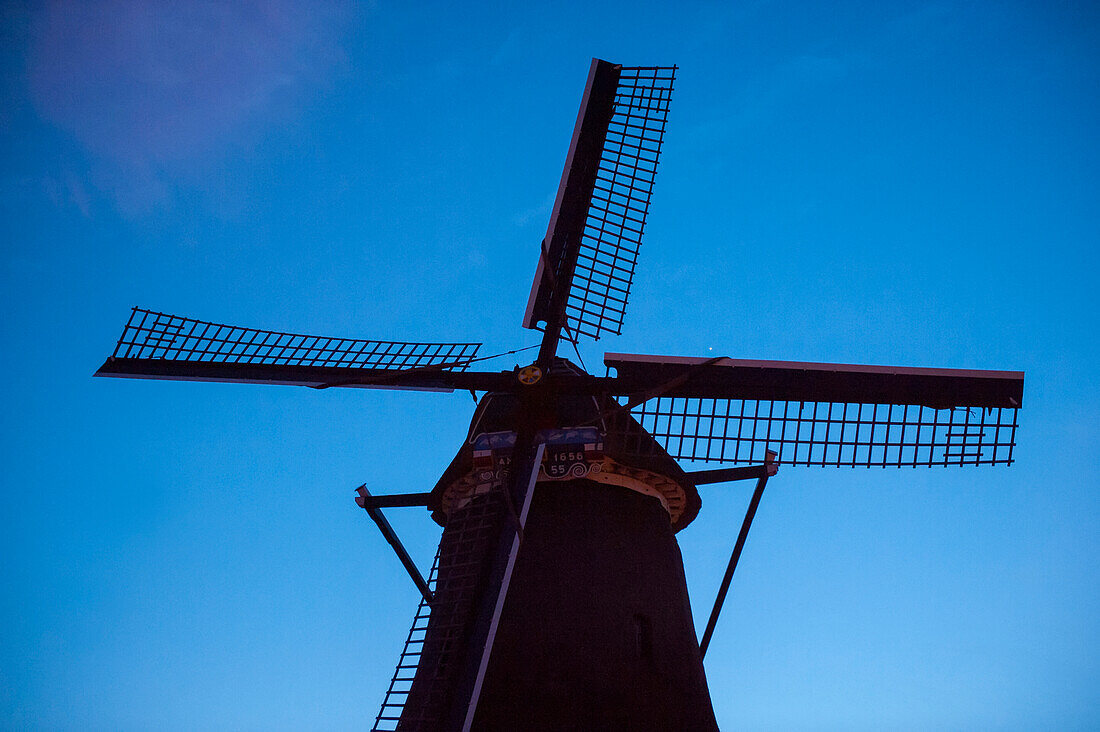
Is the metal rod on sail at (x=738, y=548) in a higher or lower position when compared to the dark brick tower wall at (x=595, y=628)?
higher

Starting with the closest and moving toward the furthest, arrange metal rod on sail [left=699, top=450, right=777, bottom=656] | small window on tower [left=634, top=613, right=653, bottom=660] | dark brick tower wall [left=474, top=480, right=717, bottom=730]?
1. dark brick tower wall [left=474, top=480, right=717, bottom=730]
2. small window on tower [left=634, top=613, right=653, bottom=660]
3. metal rod on sail [left=699, top=450, right=777, bottom=656]

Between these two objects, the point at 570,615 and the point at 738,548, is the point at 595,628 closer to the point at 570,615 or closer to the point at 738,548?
the point at 570,615

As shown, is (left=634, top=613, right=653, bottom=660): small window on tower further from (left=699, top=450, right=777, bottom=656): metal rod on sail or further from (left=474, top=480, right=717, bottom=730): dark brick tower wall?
(left=699, top=450, right=777, bottom=656): metal rod on sail

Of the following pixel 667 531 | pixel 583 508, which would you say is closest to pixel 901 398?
pixel 667 531

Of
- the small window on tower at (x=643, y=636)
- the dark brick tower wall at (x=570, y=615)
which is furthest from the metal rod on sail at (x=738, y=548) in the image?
the small window on tower at (x=643, y=636)

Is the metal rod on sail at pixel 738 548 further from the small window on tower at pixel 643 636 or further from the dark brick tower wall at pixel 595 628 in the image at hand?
the small window on tower at pixel 643 636

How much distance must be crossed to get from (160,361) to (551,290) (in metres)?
5.12

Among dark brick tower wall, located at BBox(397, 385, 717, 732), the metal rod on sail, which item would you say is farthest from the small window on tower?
the metal rod on sail

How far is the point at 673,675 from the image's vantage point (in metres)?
9.75

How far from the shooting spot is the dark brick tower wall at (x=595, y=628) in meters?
9.12

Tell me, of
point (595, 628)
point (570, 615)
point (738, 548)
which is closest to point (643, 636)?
point (595, 628)

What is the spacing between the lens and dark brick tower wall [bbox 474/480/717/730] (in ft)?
29.9

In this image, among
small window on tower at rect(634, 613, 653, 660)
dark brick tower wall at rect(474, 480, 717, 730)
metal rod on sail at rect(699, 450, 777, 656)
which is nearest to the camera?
dark brick tower wall at rect(474, 480, 717, 730)

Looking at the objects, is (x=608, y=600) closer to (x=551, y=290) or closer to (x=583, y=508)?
(x=583, y=508)
